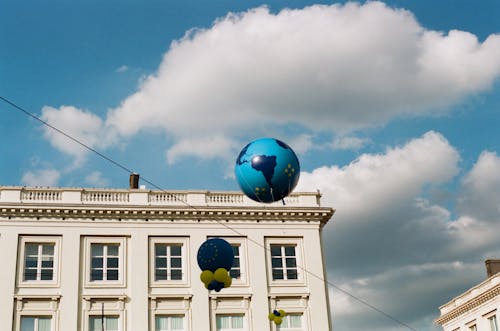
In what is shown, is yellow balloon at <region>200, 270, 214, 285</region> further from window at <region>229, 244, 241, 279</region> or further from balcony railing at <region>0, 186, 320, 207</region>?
balcony railing at <region>0, 186, 320, 207</region>

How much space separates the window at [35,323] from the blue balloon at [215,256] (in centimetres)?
1532

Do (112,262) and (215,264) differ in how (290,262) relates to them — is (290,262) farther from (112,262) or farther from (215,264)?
(215,264)

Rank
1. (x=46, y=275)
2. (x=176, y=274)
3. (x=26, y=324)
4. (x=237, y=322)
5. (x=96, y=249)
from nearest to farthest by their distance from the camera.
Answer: (x=26, y=324) < (x=46, y=275) < (x=96, y=249) < (x=237, y=322) < (x=176, y=274)

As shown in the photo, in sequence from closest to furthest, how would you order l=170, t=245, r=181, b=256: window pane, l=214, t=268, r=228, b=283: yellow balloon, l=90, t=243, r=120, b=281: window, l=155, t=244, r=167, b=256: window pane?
l=214, t=268, r=228, b=283: yellow balloon
l=90, t=243, r=120, b=281: window
l=155, t=244, r=167, b=256: window pane
l=170, t=245, r=181, b=256: window pane

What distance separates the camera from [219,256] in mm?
23922

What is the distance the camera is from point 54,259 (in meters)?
36.9

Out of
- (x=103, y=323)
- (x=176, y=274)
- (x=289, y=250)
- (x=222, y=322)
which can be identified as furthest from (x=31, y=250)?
(x=289, y=250)

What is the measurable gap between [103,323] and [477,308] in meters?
28.4

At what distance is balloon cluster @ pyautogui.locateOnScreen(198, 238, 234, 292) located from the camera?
23.6 m

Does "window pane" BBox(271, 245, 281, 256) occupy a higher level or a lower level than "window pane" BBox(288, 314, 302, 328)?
higher

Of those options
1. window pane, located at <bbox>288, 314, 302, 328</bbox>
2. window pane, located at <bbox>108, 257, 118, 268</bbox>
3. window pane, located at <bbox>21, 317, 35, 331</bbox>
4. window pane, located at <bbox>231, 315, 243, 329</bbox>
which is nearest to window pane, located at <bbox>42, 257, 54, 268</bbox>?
window pane, located at <bbox>21, 317, 35, 331</bbox>

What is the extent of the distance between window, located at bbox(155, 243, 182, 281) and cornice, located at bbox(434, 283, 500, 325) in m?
22.2

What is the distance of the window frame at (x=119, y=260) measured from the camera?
37.0 meters

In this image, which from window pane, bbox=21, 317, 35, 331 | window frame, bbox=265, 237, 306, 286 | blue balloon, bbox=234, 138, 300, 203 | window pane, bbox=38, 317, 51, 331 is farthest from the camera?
window frame, bbox=265, 237, 306, 286
